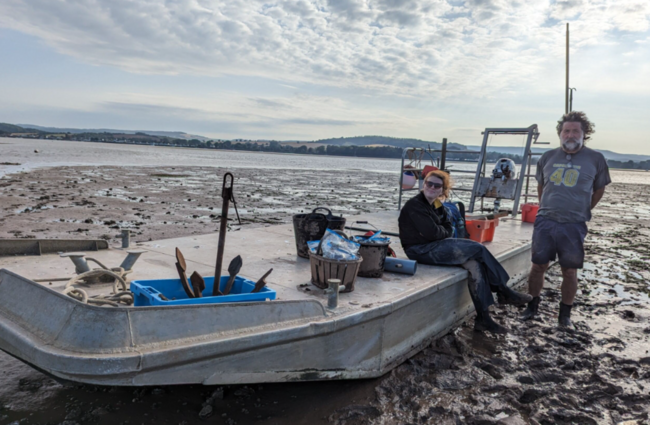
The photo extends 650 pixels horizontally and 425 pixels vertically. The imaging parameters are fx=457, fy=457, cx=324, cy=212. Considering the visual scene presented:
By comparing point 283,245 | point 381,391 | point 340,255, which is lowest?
point 381,391

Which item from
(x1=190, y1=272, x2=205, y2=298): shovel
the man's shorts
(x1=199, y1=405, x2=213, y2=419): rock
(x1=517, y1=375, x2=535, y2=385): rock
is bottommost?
(x1=199, y1=405, x2=213, y2=419): rock

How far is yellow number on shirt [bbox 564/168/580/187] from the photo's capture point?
16.0ft

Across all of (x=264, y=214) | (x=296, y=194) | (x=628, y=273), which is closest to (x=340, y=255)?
(x=628, y=273)

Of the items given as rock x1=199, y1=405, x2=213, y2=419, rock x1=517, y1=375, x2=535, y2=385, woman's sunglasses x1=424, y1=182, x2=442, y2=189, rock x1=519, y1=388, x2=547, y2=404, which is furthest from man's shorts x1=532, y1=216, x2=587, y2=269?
rock x1=199, y1=405, x2=213, y2=419

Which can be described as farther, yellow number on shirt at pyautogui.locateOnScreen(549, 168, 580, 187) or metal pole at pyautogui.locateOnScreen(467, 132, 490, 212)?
metal pole at pyautogui.locateOnScreen(467, 132, 490, 212)

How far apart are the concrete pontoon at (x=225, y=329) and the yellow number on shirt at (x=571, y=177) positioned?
1490 millimetres

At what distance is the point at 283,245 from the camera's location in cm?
597

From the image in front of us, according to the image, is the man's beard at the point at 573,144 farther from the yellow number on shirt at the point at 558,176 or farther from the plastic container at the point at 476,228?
the plastic container at the point at 476,228

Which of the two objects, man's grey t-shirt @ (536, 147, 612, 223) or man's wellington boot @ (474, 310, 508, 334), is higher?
man's grey t-shirt @ (536, 147, 612, 223)

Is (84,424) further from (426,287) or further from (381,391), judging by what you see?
(426,287)

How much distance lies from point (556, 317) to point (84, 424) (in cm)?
509

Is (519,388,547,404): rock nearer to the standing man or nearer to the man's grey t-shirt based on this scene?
the standing man

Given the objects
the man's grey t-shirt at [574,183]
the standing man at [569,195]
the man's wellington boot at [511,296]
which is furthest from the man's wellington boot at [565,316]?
the man's grey t-shirt at [574,183]

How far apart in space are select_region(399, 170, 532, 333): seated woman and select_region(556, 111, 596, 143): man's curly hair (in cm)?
143
